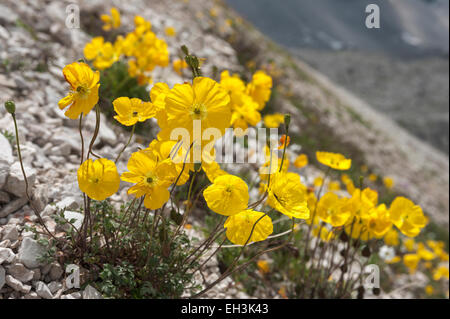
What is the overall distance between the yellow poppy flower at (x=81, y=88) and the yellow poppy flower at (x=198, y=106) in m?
0.32

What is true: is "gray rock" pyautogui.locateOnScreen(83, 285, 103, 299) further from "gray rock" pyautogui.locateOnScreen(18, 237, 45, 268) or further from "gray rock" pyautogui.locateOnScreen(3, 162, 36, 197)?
"gray rock" pyautogui.locateOnScreen(3, 162, 36, 197)

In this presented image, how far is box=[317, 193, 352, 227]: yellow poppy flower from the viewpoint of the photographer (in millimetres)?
2141

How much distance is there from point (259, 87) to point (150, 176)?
4.55ft

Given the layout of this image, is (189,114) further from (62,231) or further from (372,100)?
(372,100)

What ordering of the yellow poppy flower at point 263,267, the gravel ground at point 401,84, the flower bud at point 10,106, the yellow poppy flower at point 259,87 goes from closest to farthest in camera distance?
the flower bud at point 10,106 → the yellow poppy flower at point 259,87 → the yellow poppy flower at point 263,267 → the gravel ground at point 401,84

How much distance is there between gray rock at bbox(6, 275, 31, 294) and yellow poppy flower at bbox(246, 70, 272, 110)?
5.92 ft

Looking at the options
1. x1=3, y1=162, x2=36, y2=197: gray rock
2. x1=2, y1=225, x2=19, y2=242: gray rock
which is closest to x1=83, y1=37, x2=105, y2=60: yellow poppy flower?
x1=3, y1=162, x2=36, y2=197: gray rock

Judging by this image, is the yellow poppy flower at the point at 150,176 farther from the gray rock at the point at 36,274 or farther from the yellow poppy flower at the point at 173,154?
the gray rock at the point at 36,274

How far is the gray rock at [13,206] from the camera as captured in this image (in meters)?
1.96

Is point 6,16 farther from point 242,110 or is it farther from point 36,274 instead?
point 36,274

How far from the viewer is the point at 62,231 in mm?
1942

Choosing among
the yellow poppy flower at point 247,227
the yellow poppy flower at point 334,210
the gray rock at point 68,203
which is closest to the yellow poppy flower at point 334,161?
the yellow poppy flower at point 334,210

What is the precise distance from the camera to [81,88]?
141 centimetres

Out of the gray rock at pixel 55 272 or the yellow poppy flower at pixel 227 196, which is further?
the gray rock at pixel 55 272
